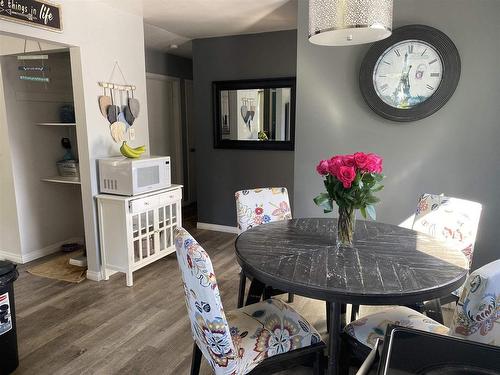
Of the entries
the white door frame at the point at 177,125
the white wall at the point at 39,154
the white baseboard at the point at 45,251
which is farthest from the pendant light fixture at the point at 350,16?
the white door frame at the point at 177,125

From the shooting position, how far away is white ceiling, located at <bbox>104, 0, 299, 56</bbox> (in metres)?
3.02

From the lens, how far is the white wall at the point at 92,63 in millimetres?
2826

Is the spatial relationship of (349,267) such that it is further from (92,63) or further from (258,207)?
(92,63)

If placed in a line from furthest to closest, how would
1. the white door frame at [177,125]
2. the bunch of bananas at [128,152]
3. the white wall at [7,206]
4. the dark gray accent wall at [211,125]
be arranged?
A: the white door frame at [177,125] → the dark gray accent wall at [211,125] → the white wall at [7,206] → the bunch of bananas at [128,152]

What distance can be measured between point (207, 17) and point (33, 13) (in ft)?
4.92

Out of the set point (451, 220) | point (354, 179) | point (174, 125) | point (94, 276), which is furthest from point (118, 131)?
point (451, 220)

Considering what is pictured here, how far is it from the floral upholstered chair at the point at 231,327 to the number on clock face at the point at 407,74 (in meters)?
1.87

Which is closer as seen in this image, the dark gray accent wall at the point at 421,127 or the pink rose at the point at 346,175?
the pink rose at the point at 346,175

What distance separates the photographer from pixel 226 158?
447cm

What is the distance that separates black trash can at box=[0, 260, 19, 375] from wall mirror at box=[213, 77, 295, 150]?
2855 mm

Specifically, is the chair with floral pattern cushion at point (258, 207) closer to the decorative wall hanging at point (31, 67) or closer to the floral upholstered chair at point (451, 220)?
the floral upholstered chair at point (451, 220)

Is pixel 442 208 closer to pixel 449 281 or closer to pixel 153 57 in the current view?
pixel 449 281

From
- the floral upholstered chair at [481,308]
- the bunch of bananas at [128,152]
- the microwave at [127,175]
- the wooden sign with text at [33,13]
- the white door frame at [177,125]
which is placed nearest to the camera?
the floral upholstered chair at [481,308]

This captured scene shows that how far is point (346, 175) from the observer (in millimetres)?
1645
